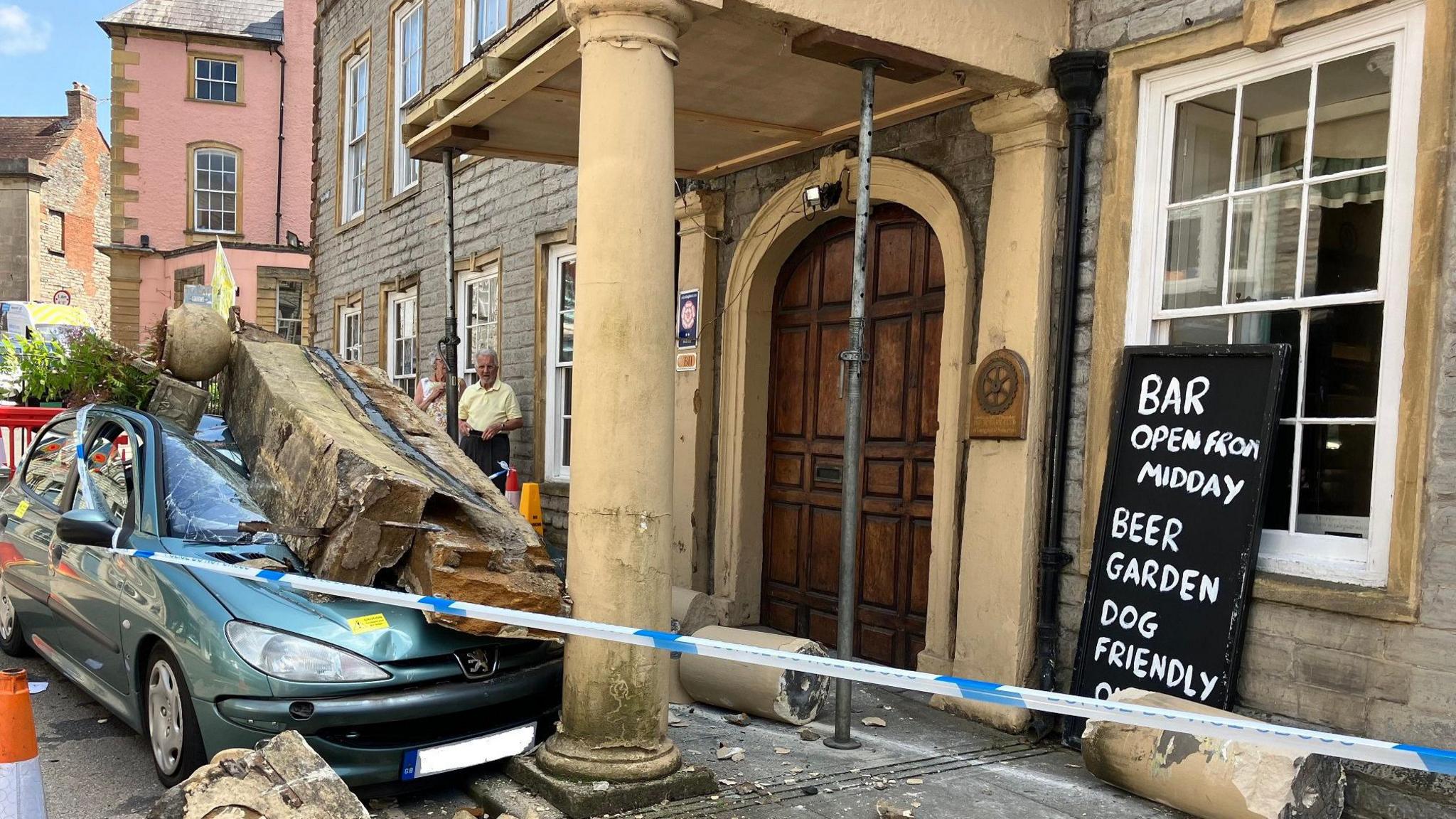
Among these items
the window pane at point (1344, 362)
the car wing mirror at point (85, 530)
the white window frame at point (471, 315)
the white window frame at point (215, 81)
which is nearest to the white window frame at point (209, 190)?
the white window frame at point (215, 81)

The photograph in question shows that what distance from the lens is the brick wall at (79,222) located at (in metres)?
35.4

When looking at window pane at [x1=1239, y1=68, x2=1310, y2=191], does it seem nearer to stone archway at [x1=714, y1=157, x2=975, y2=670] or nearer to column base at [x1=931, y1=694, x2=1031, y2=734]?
stone archway at [x1=714, y1=157, x2=975, y2=670]

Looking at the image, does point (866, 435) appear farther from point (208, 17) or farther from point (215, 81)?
point (208, 17)

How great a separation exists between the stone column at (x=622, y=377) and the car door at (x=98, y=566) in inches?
78.6

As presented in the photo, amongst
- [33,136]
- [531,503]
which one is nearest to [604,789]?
[531,503]

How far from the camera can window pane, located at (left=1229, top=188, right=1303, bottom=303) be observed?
4.57 meters

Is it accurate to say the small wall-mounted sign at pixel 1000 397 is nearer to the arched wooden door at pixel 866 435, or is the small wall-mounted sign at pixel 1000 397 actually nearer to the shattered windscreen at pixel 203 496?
the arched wooden door at pixel 866 435

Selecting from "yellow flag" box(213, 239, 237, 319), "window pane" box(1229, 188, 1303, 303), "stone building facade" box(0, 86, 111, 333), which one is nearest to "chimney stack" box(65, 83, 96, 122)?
"stone building facade" box(0, 86, 111, 333)

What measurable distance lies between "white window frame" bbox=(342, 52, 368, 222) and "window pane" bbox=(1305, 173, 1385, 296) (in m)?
12.1

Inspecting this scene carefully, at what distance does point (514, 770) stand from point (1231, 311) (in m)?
3.71

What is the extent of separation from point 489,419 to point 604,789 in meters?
5.93

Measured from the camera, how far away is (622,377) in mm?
4254

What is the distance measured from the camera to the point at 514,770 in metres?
4.30

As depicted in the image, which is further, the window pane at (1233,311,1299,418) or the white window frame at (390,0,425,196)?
the white window frame at (390,0,425,196)
